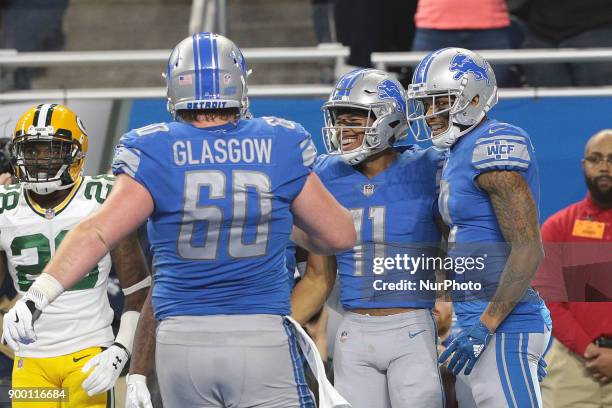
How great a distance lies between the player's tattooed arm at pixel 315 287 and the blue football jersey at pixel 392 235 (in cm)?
10

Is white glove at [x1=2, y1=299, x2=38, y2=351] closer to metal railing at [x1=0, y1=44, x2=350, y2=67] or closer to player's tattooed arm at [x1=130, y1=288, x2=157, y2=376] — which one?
player's tattooed arm at [x1=130, y1=288, x2=157, y2=376]

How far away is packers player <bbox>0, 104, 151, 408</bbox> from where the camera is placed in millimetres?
3959

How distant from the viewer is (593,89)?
599 cm

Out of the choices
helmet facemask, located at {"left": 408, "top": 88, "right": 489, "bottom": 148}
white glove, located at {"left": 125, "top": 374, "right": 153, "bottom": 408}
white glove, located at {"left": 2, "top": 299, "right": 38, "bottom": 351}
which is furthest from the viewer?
helmet facemask, located at {"left": 408, "top": 88, "right": 489, "bottom": 148}

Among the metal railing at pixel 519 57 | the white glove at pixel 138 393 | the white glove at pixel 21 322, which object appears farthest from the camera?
the metal railing at pixel 519 57

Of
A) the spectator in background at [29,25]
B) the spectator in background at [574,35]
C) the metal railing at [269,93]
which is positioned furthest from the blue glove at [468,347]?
the spectator in background at [29,25]

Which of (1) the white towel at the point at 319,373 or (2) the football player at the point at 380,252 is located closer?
(1) the white towel at the point at 319,373

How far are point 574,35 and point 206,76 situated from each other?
12.6ft

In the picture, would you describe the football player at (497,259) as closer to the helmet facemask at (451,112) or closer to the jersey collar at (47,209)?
the helmet facemask at (451,112)

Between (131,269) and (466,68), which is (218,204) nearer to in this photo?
(131,269)

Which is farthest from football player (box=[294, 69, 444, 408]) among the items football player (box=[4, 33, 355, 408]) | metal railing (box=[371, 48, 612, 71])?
metal railing (box=[371, 48, 612, 71])

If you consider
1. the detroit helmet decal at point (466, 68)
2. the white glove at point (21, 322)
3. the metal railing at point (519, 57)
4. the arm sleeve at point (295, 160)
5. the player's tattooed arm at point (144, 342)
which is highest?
the metal railing at point (519, 57)

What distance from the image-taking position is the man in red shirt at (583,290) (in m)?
4.11

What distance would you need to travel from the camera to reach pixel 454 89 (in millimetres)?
3959
